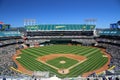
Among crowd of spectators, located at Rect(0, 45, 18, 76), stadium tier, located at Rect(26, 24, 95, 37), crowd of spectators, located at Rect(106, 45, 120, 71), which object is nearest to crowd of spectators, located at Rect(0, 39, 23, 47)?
stadium tier, located at Rect(26, 24, 95, 37)

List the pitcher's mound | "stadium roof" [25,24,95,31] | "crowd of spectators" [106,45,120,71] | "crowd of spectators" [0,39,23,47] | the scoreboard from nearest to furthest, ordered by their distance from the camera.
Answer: the pitcher's mound → "crowd of spectators" [106,45,120,71] → "crowd of spectators" [0,39,23,47] → the scoreboard → "stadium roof" [25,24,95,31]

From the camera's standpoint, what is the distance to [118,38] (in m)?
75.1

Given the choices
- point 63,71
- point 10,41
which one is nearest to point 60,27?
point 10,41

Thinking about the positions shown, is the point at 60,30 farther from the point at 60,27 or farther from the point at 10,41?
the point at 10,41

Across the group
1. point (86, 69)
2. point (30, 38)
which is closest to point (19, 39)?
point (30, 38)

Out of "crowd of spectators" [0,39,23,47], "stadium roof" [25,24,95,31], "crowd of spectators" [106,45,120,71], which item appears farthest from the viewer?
"stadium roof" [25,24,95,31]

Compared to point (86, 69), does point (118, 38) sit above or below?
above

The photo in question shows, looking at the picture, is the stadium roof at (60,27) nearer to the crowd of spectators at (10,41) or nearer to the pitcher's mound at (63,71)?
the crowd of spectators at (10,41)

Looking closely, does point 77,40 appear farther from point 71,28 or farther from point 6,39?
point 6,39

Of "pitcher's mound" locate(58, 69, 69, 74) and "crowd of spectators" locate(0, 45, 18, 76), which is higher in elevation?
"crowd of spectators" locate(0, 45, 18, 76)

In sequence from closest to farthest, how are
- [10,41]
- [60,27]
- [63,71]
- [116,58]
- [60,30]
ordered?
[63,71] → [116,58] → [10,41] → [60,30] → [60,27]

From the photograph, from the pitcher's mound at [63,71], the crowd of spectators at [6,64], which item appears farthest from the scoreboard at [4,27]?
the pitcher's mound at [63,71]

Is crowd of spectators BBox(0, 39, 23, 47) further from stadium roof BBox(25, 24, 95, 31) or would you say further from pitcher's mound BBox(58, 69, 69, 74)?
pitcher's mound BBox(58, 69, 69, 74)

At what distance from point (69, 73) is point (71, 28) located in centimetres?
6564
